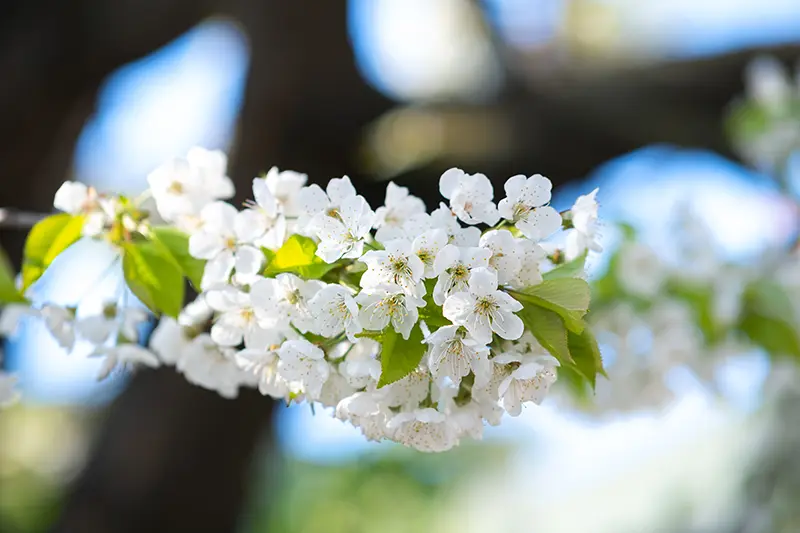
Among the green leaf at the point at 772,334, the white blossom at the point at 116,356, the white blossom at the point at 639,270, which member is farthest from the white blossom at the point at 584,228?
the green leaf at the point at 772,334

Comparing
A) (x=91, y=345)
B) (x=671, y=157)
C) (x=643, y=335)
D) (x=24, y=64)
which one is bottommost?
(x=671, y=157)

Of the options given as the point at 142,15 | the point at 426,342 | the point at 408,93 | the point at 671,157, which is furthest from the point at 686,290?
the point at 142,15

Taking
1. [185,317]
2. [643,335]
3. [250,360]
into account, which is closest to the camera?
[250,360]

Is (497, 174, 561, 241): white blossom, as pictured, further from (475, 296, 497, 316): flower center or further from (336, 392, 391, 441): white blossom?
(336, 392, 391, 441): white blossom

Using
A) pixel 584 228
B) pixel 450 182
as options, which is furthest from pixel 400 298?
pixel 584 228

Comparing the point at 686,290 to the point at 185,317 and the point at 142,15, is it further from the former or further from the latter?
the point at 142,15

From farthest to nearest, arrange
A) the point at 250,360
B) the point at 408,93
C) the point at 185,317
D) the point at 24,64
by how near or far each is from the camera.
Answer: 1. the point at 408,93
2. the point at 24,64
3. the point at 185,317
4. the point at 250,360

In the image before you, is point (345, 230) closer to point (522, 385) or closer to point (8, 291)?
point (522, 385)
